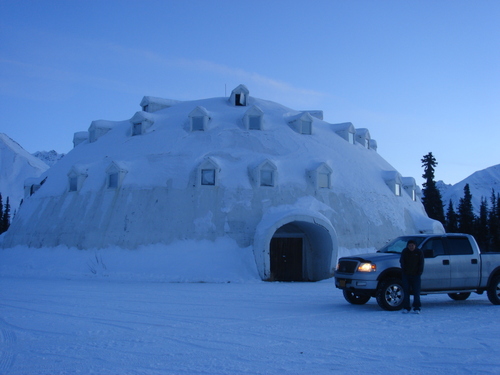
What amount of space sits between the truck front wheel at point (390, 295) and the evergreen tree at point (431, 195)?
4293cm

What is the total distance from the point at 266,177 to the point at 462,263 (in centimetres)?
1302

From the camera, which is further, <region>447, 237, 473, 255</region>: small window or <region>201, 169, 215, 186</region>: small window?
<region>201, 169, 215, 186</region>: small window

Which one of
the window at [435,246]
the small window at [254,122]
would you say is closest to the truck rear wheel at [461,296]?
the window at [435,246]

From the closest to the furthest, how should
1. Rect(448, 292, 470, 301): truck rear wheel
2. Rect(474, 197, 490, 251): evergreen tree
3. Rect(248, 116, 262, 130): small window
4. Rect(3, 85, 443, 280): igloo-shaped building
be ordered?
Rect(448, 292, 470, 301): truck rear wheel < Rect(3, 85, 443, 280): igloo-shaped building < Rect(248, 116, 262, 130): small window < Rect(474, 197, 490, 251): evergreen tree

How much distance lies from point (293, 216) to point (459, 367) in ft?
53.3

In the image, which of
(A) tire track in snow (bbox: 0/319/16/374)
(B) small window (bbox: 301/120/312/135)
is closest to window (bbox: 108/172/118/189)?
(B) small window (bbox: 301/120/312/135)

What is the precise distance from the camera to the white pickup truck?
12531 millimetres

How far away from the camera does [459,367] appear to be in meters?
6.66

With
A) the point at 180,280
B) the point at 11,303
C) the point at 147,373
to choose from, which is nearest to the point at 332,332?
the point at 147,373

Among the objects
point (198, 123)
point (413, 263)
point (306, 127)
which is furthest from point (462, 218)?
point (413, 263)

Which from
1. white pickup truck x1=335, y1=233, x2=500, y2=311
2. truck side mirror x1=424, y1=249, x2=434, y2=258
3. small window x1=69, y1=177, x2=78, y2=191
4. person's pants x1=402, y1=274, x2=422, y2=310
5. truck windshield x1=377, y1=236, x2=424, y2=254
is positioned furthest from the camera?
small window x1=69, y1=177, x2=78, y2=191

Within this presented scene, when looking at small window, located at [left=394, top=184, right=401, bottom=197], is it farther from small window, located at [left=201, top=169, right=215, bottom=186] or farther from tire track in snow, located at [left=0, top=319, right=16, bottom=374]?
tire track in snow, located at [left=0, top=319, right=16, bottom=374]

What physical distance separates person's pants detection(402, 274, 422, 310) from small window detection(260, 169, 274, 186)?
13.4 meters

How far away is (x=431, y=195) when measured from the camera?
54.6 meters
